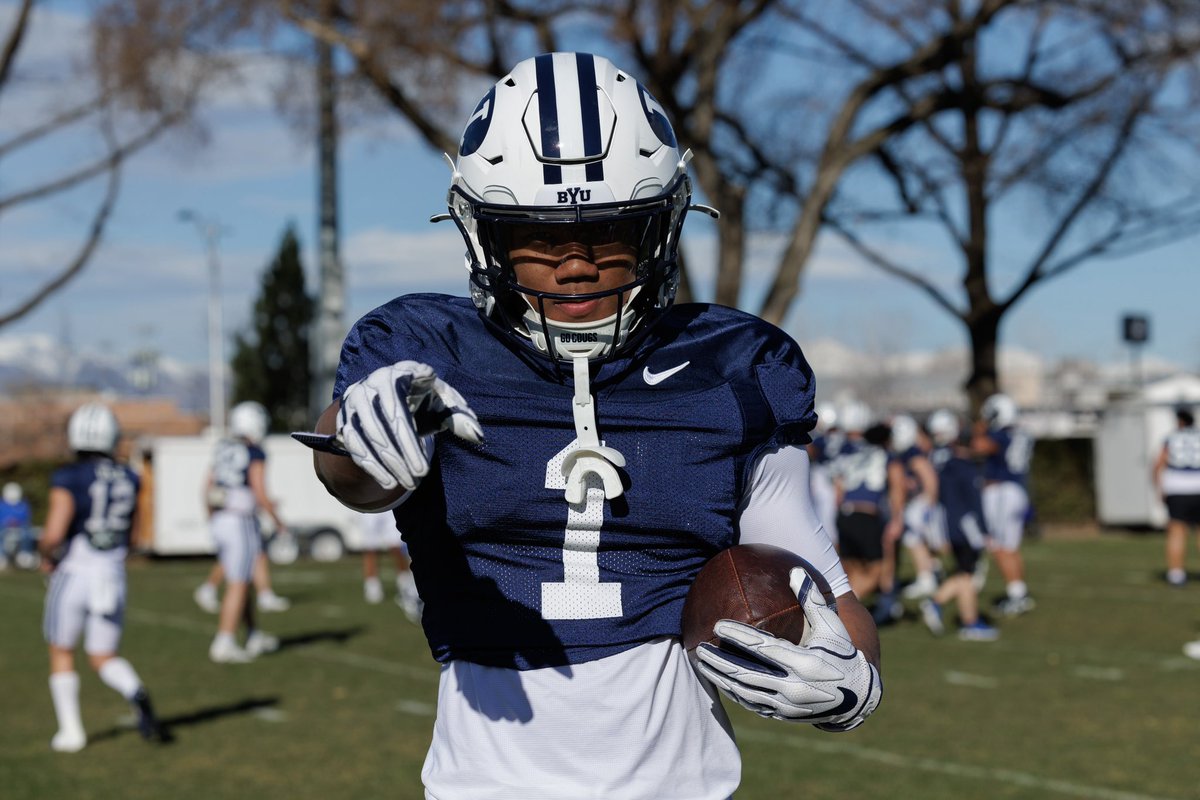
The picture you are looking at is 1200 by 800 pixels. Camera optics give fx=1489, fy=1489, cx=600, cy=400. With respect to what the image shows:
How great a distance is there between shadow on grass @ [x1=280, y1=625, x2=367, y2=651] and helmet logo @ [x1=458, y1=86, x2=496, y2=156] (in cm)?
979

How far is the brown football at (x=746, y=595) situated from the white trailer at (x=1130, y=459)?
21.7 metres

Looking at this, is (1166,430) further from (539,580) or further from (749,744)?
(539,580)

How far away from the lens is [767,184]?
18297 mm

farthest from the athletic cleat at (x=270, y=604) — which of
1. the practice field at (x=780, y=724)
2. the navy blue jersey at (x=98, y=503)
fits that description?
the navy blue jersey at (x=98, y=503)

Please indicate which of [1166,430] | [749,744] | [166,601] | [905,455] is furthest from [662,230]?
[1166,430]

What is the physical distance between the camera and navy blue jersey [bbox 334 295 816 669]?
2457 mm

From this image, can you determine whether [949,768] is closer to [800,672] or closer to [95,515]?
[95,515]

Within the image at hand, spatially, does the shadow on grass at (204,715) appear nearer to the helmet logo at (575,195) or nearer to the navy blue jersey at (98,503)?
the navy blue jersey at (98,503)

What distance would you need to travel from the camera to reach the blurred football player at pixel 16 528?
2370 centimetres

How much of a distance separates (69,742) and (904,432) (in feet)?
28.3

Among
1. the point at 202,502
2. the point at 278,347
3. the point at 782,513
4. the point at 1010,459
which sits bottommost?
the point at 202,502

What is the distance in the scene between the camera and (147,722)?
797 cm

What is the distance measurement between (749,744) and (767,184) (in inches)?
457

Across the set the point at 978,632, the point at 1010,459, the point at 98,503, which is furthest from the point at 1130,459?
the point at 98,503
